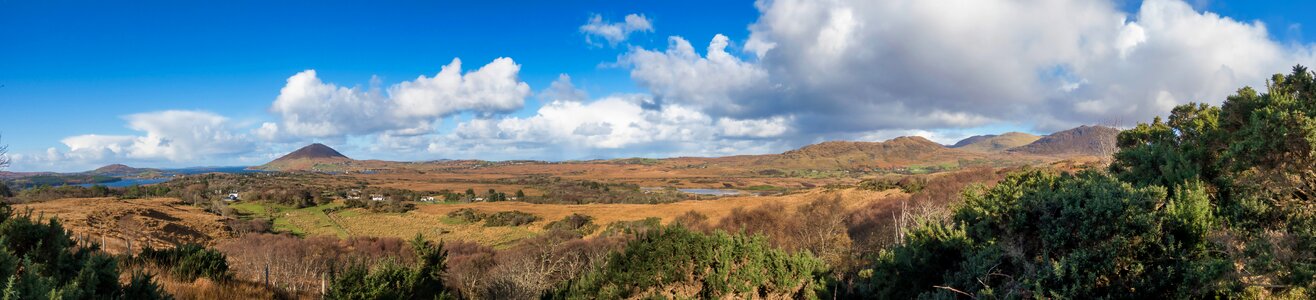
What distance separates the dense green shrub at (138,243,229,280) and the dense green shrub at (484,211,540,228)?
146 ft

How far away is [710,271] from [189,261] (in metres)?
9.90

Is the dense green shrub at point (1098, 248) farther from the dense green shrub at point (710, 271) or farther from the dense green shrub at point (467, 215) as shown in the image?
the dense green shrub at point (467, 215)

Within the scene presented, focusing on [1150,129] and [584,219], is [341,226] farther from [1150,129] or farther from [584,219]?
[1150,129]

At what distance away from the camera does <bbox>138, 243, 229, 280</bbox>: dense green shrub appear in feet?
33.3

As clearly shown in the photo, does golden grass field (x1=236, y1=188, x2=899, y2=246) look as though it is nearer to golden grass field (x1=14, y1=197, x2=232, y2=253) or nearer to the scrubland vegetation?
golden grass field (x1=14, y1=197, x2=232, y2=253)

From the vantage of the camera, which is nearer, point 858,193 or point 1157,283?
point 1157,283

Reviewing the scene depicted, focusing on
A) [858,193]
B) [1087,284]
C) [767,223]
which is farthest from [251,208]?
[1087,284]

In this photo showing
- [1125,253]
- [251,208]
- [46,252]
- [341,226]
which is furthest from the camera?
[251,208]

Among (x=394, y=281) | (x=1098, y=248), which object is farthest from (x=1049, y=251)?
(x=394, y=281)

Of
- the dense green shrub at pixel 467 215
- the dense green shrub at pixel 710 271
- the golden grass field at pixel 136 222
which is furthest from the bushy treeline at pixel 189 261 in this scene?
the dense green shrub at pixel 467 215

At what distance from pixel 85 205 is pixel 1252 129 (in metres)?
65.6

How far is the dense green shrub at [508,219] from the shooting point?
2210 inches

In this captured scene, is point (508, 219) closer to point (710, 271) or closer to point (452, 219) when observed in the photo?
point (452, 219)

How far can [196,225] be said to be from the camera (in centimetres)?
4303
